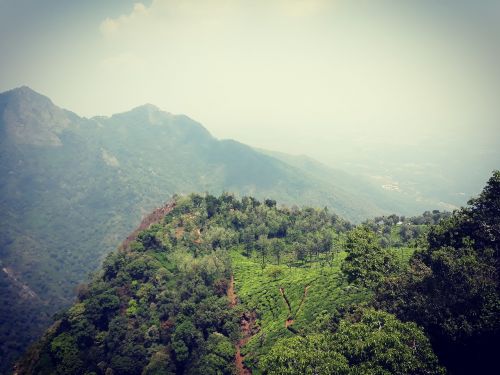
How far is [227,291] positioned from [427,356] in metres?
61.6

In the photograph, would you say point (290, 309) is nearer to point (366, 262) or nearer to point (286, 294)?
point (286, 294)

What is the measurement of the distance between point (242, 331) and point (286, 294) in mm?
14167

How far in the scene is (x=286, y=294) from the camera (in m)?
87.7

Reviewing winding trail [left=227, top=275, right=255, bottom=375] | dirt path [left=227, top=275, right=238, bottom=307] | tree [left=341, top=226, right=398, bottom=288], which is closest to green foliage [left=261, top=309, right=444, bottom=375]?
tree [left=341, top=226, right=398, bottom=288]

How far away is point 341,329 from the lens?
5634 cm

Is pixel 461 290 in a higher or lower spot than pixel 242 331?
higher

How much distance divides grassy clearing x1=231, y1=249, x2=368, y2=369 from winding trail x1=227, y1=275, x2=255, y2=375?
163 cm

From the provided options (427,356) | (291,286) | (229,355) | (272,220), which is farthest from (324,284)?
(272,220)

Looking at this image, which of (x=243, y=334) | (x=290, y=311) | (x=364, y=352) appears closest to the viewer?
(x=364, y=352)

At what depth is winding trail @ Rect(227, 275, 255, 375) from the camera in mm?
75250

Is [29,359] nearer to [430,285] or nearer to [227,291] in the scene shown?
[227,291]

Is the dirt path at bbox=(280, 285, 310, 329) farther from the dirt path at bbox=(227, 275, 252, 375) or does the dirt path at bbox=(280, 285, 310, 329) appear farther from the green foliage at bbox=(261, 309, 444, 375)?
the green foliage at bbox=(261, 309, 444, 375)

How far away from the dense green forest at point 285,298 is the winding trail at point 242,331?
12.6 inches

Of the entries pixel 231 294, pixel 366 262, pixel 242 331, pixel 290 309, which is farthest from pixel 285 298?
pixel 366 262
